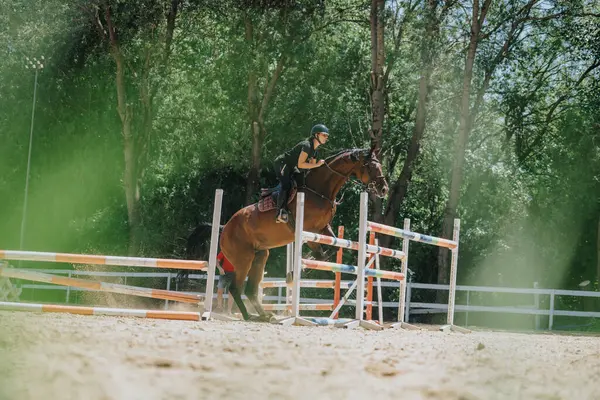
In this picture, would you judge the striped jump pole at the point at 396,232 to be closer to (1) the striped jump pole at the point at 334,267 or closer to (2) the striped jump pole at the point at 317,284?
(1) the striped jump pole at the point at 334,267

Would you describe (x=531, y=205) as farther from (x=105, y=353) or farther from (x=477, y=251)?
(x=105, y=353)

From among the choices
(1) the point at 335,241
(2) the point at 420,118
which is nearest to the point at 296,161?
(1) the point at 335,241

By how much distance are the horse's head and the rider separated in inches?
22.6

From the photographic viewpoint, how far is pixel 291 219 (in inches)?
447

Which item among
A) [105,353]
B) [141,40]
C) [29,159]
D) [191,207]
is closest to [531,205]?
[191,207]

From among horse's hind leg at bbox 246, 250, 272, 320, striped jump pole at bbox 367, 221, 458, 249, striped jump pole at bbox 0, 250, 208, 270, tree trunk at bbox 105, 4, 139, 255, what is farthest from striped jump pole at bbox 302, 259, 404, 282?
tree trunk at bbox 105, 4, 139, 255

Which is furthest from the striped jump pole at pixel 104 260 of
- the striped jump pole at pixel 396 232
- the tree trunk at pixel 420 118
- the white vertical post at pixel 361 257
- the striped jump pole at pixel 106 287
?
the tree trunk at pixel 420 118

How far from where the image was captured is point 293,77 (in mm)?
25719

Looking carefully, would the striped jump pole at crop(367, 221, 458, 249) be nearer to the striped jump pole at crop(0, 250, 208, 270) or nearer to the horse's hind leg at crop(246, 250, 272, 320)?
the horse's hind leg at crop(246, 250, 272, 320)

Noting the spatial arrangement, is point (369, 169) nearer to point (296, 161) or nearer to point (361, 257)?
point (296, 161)

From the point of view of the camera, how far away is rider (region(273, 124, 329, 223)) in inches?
435

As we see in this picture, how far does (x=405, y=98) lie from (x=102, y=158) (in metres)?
10.0

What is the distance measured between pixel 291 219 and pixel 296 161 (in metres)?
0.75

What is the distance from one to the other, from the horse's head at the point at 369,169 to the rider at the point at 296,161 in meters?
0.57
